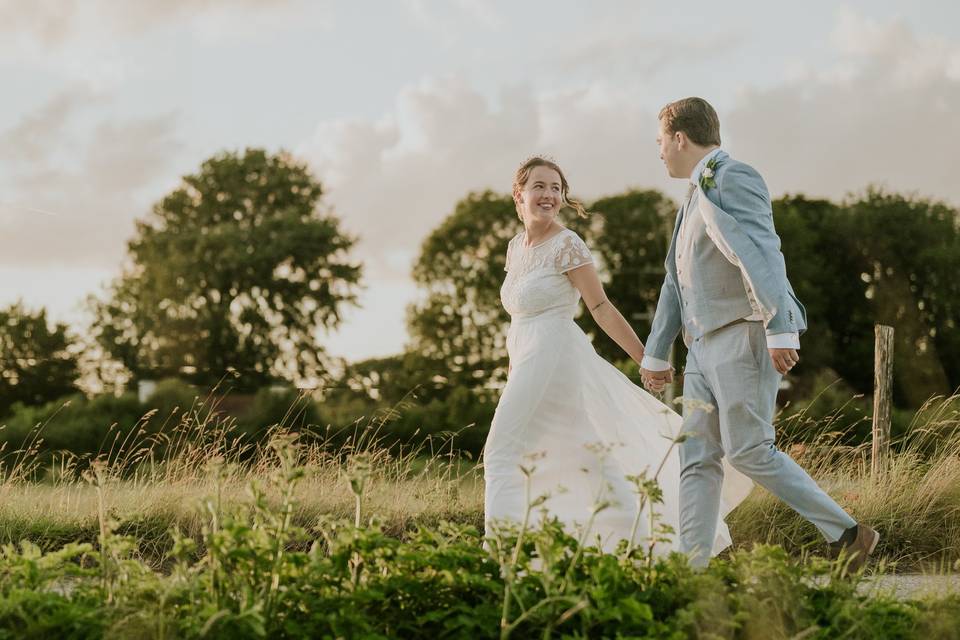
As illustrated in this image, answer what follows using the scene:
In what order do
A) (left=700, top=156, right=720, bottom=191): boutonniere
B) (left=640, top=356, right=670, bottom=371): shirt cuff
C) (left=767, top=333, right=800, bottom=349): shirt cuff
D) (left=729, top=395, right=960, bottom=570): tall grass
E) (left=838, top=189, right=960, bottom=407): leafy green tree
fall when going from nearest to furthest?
(left=767, top=333, right=800, bottom=349): shirt cuff < (left=700, top=156, right=720, bottom=191): boutonniere < (left=640, top=356, right=670, bottom=371): shirt cuff < (left=729, top=395, right=960, bottom=570): tall grass < (left=838, top=189, right=960, bottom=407): leafy green tree

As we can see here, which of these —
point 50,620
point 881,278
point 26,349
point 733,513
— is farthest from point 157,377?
point 50,620

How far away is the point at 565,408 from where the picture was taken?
18.0 feet

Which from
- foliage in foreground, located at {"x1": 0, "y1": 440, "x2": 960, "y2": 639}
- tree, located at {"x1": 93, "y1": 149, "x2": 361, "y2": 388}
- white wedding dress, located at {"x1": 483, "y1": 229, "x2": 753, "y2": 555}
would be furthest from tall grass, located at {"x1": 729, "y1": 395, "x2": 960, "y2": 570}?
tree, located at {"x1": 93, "y1": 149, "x2": 361, "y2": 388}

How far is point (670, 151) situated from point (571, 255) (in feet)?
2.40

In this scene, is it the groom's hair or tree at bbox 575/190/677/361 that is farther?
tree at bbox 575/190/677/361

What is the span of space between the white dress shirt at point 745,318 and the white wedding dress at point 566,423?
249 mm

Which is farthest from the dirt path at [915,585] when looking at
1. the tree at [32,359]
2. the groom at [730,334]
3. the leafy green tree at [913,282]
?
the tree at [32,359]

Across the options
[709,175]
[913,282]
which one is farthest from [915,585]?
[913,282]

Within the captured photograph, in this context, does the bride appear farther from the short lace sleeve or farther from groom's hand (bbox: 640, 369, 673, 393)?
groom's hand (bbox: 640, 369, 673, 393)

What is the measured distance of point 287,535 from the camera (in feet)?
11.0

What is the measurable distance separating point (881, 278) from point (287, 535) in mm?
32602

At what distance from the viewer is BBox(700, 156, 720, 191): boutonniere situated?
16.0 feet

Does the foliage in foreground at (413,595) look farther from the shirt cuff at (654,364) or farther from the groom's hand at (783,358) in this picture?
the shirt cuff at (654,364)

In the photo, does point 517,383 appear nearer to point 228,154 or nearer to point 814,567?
point 814,567
